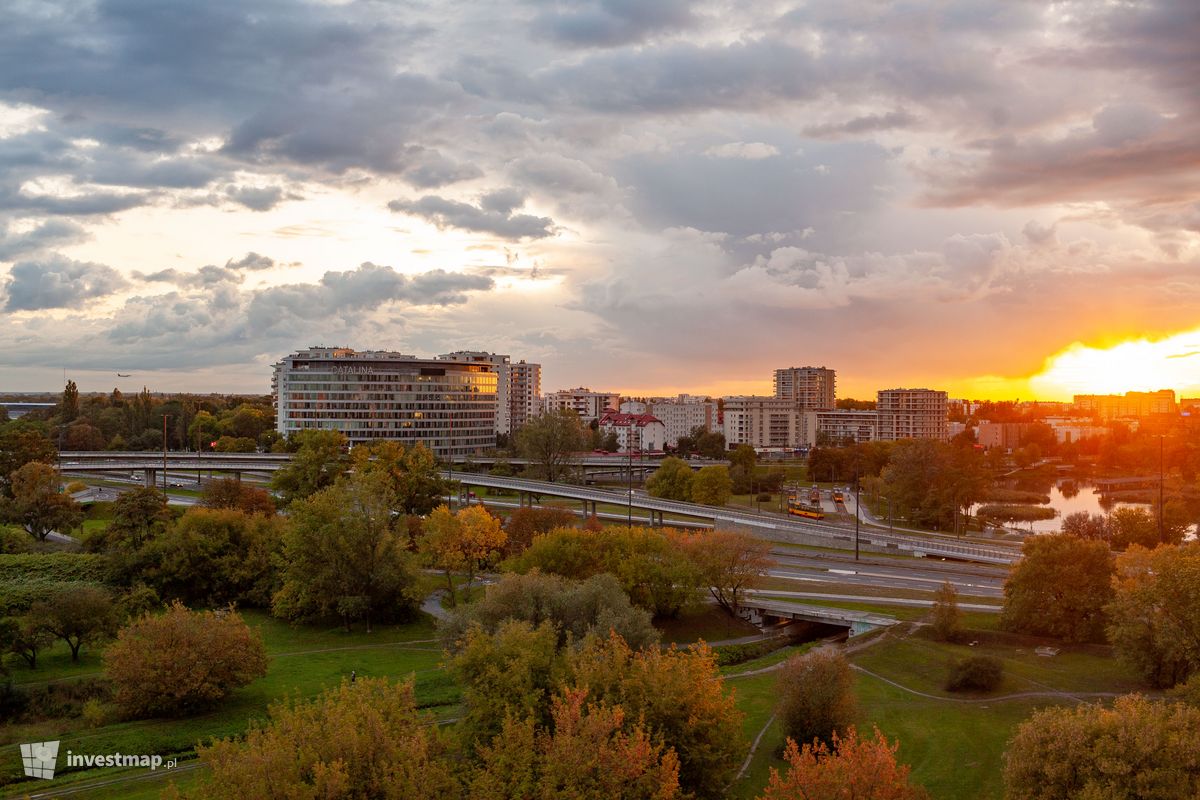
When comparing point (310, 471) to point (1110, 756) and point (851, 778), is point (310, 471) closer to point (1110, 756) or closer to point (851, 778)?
point (851, 778)

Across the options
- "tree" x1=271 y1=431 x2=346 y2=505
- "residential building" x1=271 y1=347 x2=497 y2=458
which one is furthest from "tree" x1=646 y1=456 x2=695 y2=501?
"residential building" x1=271 y1=347 x2=497 y2=458

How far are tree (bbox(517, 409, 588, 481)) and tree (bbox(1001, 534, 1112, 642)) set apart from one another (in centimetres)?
7981

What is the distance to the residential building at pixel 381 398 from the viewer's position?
14588cm

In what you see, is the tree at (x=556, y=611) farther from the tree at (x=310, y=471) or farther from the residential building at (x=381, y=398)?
the residential building at (x=381, y=398)

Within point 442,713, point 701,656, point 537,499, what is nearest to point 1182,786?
point 701,656

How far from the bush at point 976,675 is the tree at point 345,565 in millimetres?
27315

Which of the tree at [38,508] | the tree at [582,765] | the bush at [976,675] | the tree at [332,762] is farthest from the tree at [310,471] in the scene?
the tree at [582,765]

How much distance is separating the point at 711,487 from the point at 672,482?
4.73 meters

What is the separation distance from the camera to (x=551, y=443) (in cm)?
11725

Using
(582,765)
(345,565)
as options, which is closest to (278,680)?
(345,565)

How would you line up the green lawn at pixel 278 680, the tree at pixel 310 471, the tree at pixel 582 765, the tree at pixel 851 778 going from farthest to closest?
1. the tree at pixel 310 471
2. the green lawn at pixel 278 680
3. the tree at pixel 582 765
4. the tree at pixel 851 778

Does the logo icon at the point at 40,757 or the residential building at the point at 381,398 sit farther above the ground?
the residential building at the point at 381,398

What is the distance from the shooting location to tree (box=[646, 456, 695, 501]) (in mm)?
89188
